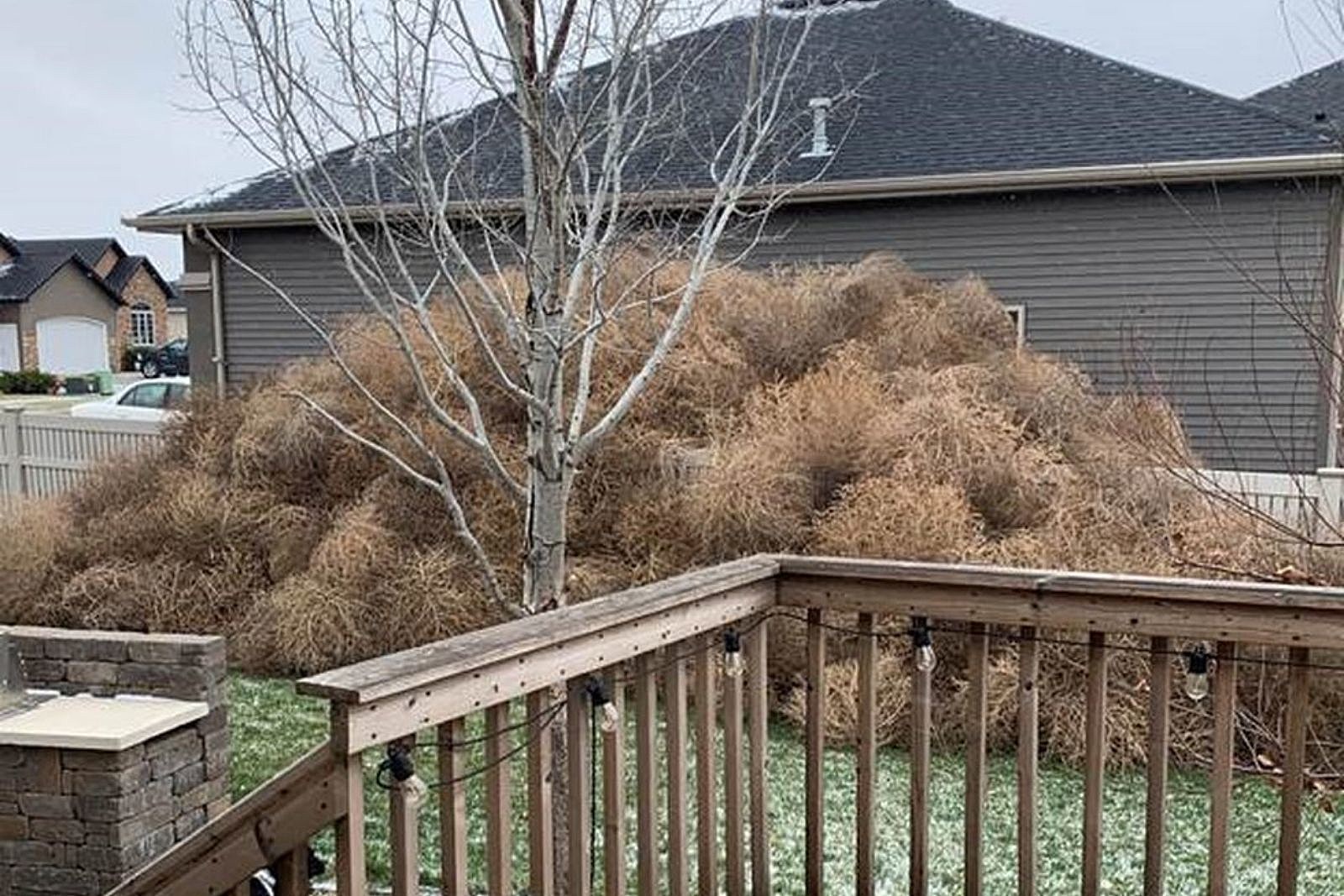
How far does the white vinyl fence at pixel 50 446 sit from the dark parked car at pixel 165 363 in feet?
76.1

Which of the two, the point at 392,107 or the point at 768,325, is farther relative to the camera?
the point at 768,325

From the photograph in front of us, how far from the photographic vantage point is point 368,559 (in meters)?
6.76

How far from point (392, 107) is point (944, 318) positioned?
16.6 feet

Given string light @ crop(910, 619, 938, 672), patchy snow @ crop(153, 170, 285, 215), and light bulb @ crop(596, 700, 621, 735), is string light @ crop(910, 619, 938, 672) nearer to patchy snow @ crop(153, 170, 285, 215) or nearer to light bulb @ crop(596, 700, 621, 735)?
light bulb @ crop(596, 700, 621, 735)

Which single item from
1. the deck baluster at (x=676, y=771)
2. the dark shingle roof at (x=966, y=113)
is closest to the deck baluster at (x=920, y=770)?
the deck baluster at (x=676, y=771)

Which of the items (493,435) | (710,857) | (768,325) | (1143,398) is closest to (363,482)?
(493,435)

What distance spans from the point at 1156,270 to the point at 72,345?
102ft

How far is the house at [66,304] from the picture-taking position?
31531 millimetres

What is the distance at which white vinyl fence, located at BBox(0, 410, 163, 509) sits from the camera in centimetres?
981

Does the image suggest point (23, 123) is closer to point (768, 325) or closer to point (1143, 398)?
point (768, 325)

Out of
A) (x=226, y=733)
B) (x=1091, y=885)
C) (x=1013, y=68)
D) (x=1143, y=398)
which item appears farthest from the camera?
(x=1013, y=68)

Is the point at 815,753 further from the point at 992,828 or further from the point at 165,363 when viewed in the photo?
the point at 165,363

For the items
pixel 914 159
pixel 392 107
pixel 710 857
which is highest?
pixel 914 159

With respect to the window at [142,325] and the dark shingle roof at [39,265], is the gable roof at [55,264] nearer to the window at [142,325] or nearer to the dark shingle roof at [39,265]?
the dark shingle roof at [39,265]
